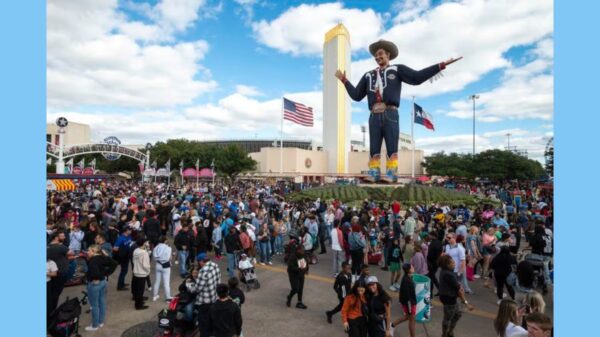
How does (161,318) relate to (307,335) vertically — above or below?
above

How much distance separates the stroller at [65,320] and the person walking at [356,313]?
15.0ft

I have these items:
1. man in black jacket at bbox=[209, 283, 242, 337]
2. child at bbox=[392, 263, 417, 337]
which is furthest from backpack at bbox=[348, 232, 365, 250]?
man in black jacket at bbox=[209, 283, 242, 337]

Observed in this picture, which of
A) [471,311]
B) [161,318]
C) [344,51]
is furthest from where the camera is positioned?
[344,51]

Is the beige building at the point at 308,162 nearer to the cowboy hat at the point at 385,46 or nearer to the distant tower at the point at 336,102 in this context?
the distant tower at the point at 336,102

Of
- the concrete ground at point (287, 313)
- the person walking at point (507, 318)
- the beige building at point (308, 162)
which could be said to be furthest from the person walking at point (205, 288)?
the beige building at point (308, 162)

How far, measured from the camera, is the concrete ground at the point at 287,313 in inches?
242

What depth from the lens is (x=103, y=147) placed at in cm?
3731

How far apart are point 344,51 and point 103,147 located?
33.8m

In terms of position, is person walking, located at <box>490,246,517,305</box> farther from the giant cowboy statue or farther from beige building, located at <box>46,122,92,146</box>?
beige building, located at <box>46,122,92,146</box>

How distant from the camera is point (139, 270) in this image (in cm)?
684

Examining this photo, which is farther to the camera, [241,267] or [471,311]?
[241,267]

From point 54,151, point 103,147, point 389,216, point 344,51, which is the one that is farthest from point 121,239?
point 344,51

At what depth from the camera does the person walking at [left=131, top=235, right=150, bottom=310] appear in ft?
22.4

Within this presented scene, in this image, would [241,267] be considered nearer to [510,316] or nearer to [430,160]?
[510,316]
